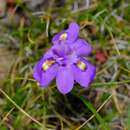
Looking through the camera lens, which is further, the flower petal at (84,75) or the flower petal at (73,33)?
the flower petal at (73,33)

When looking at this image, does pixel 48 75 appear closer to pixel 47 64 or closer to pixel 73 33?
pixel 47 64

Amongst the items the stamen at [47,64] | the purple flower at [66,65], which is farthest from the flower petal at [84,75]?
the stamen at [47,64]

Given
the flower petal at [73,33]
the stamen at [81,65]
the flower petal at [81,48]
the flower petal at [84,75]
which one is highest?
the flower petal at [73,33]

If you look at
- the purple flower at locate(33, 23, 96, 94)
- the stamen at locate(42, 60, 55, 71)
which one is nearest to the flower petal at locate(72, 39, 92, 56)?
the purple flower at locate(33, 23, 96, 94)

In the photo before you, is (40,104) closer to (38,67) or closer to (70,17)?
(38,67)

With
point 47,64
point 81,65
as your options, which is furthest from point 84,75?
point 47,64

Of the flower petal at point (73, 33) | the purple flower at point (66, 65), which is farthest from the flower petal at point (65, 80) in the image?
the flower petal at point (73, 33)

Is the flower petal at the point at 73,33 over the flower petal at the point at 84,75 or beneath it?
over

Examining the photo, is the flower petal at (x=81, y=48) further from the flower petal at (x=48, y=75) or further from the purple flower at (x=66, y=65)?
the flower petal at (x=48, y=75)

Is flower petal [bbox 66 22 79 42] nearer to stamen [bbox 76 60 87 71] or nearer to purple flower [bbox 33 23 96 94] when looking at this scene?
purple flower [bbox 33 23 96 94]
